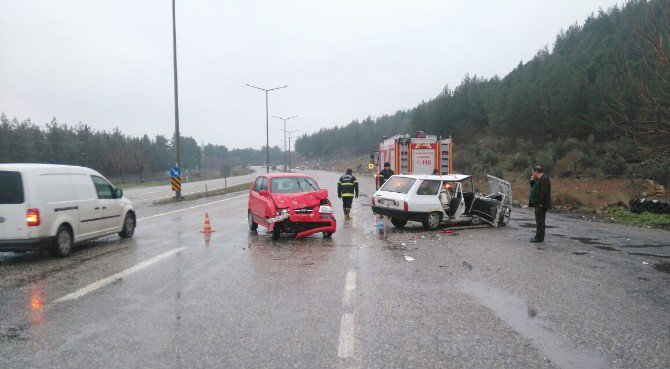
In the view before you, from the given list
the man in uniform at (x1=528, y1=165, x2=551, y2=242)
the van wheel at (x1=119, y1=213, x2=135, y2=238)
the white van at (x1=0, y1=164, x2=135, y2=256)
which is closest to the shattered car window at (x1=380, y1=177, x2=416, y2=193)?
the man in uniform at (x1=528, y1=165, x2=551, y2=242)

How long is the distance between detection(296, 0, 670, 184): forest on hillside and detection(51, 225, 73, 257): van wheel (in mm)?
15575

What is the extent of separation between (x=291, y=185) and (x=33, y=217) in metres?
5.81

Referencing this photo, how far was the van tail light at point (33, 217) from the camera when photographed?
9.16 m

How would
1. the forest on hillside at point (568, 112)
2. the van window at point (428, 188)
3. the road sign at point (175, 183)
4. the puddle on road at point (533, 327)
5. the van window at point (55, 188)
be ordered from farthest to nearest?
the forest on hillside at point (568, 112) < the road sign at point (175, 183) < the van window at point (428, 188) < the van window at point (55, 188) < the puddle on road at point (533, 327)

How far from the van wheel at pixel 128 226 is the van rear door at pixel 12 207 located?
3483 mm

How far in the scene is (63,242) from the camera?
390 inches

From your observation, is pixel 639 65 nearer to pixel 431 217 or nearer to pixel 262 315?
pixel 431 217

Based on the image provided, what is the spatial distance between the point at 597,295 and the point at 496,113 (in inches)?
2235

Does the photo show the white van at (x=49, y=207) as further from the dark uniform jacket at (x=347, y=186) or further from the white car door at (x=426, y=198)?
the white car door at (x=426, y=198)

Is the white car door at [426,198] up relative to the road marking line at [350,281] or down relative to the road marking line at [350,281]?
up

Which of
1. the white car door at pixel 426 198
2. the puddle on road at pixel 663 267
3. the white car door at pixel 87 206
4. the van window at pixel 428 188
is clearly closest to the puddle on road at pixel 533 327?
the puddle on road at pixel 663 267

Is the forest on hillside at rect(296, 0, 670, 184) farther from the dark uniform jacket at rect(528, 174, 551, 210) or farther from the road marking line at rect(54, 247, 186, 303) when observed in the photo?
the road marking line at rect(54, 247, 186, 303)

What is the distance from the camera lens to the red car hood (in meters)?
12.1

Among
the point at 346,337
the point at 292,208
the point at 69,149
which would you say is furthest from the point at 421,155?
the point at 69,149
